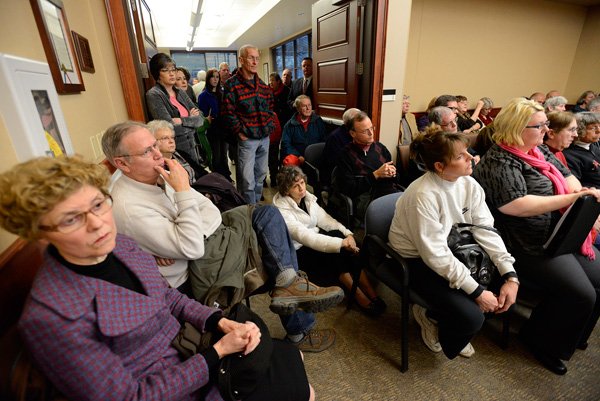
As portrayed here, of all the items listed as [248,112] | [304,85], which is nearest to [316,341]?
[248,112]

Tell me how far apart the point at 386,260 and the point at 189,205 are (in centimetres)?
109

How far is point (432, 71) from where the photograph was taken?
189 inches

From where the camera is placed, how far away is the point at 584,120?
6.99 feet

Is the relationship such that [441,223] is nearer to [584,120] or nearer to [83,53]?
[584,120]

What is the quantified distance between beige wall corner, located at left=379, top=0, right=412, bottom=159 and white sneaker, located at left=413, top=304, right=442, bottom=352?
1.87 m

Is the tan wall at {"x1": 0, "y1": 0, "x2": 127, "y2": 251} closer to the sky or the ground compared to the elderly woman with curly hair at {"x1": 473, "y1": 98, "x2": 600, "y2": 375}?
closer to the sky

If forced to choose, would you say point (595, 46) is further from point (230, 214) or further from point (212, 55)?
point (212, 55)

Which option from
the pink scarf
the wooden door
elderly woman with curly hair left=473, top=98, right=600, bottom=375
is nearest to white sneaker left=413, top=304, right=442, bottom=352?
elderly woman with curly hair left=473, top=98, right=600, bottom=375

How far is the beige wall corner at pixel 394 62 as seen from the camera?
8.70 feet

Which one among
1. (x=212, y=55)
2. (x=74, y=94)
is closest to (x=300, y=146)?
(x=74, y=94)

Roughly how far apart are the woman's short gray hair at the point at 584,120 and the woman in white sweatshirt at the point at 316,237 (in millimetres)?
1887

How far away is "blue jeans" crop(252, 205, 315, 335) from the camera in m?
1.44

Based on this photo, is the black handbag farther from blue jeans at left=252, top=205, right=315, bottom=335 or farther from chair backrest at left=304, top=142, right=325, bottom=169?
chair backrest at left=304, top=142, right=325, bottom=169

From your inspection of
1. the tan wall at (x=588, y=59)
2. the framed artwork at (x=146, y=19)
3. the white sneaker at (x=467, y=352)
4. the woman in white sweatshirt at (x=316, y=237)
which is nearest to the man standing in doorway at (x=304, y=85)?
the framed artwork at (x=146, y=19)
